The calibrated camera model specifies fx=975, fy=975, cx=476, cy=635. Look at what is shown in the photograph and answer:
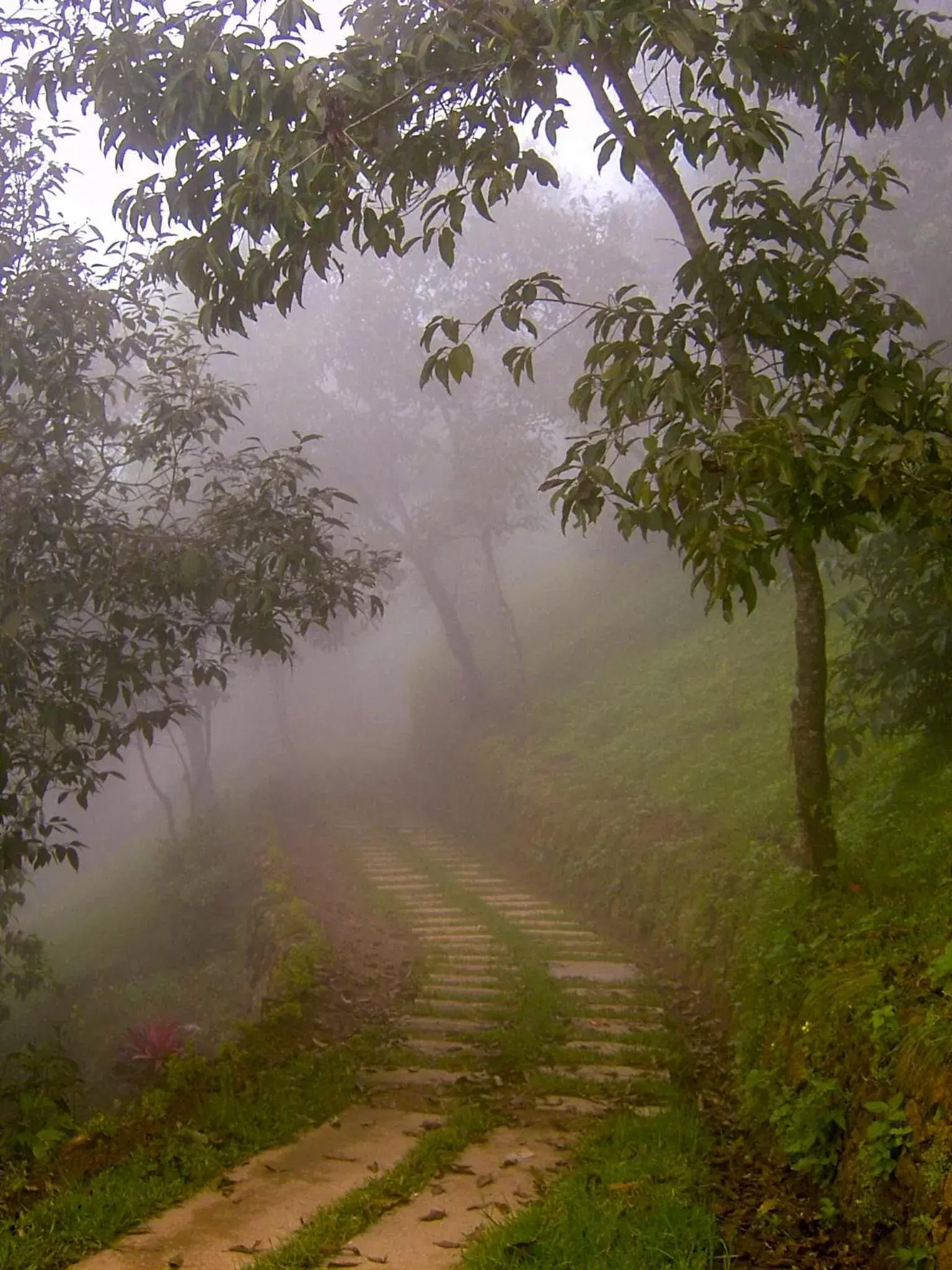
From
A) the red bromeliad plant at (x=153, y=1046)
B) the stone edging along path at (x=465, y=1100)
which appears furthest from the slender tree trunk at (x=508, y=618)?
the red bromeliad plant at (x=153, y=1046)

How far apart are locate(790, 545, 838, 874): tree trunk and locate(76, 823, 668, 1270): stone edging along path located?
1.98 metres

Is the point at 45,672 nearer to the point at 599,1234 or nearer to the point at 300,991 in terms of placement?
the point at 300,991

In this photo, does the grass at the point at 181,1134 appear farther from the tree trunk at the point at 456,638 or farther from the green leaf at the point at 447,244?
the tree trunk at the point at 456,638

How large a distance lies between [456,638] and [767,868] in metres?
16.2

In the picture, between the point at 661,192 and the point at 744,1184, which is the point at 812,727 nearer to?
the point at 744,1184

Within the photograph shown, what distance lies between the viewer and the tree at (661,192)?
4941mm

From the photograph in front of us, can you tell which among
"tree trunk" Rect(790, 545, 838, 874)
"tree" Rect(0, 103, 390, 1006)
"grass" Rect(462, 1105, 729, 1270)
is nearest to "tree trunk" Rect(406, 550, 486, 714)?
"tree" Rect(0, 103, 390, 1006)

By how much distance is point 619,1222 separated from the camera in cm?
432

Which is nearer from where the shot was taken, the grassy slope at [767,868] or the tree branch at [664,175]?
the grassy slope at [767,868]

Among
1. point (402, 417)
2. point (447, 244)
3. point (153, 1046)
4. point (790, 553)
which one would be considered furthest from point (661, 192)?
point (402, 417)

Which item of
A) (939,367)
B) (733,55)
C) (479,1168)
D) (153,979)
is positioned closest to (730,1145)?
(479,1168)

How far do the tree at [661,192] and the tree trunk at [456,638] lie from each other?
17452mm

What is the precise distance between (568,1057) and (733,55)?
6.78 metres

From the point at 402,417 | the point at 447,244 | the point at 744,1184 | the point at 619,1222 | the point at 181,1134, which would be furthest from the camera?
the point at 402,417
